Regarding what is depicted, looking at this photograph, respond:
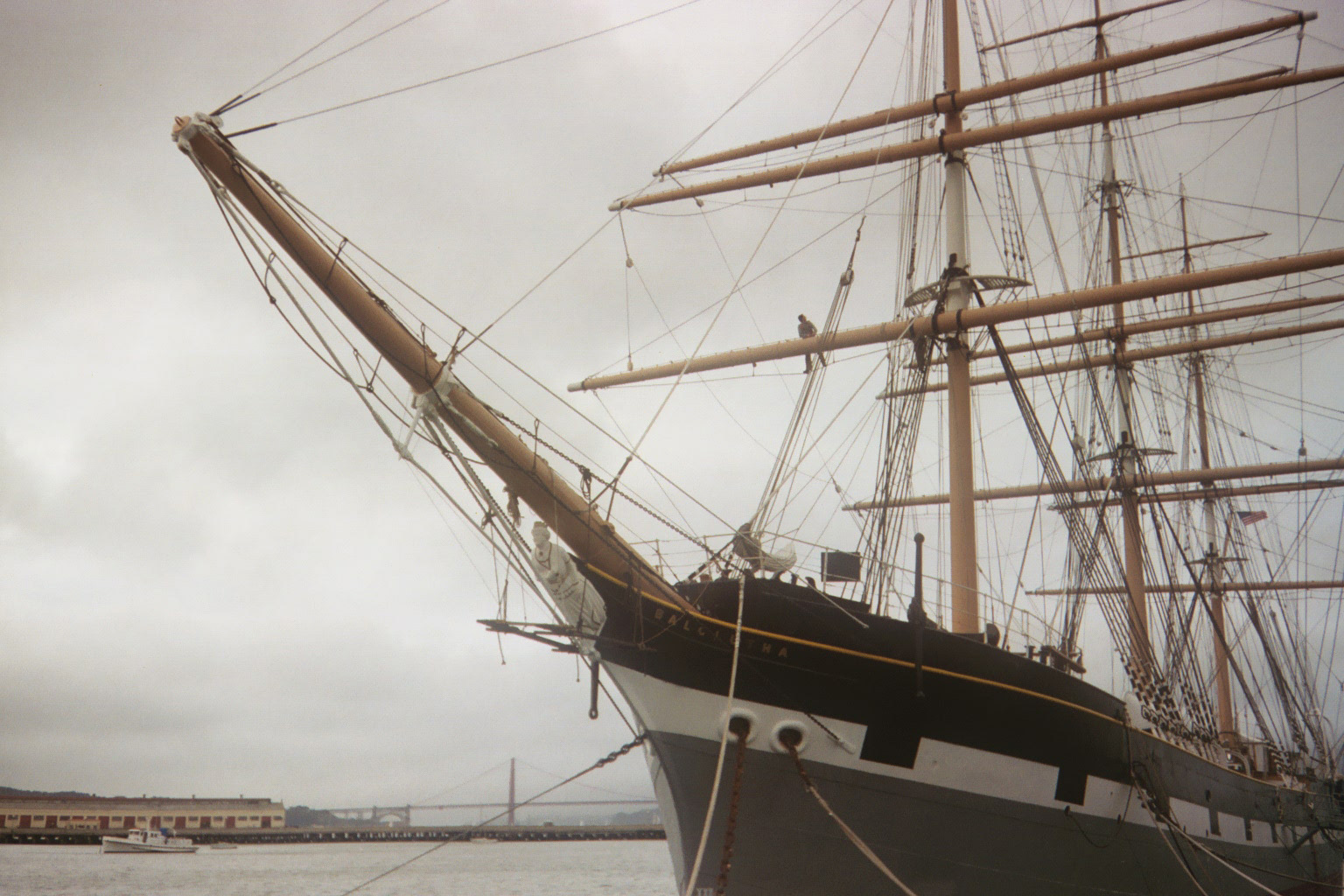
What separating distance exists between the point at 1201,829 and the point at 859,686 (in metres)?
10.2

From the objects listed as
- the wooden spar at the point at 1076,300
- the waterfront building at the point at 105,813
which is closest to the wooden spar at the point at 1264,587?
the wooden spar at the point at 1076,300

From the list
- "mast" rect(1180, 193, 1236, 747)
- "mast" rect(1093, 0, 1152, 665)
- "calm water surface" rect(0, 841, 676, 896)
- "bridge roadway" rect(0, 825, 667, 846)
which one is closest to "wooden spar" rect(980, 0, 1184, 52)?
"mast" rect(1093, 0, 1152, 665)

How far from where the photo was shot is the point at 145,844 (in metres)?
65.6

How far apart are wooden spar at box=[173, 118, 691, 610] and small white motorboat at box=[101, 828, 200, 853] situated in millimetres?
65853

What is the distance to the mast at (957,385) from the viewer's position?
17031mm

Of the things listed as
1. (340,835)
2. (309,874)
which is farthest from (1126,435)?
(340,835)

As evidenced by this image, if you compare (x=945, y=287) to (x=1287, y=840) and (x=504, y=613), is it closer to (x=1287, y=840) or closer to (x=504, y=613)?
(x=504, y=613)

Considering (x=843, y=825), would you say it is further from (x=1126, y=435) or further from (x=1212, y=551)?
(x=1212, y=551)

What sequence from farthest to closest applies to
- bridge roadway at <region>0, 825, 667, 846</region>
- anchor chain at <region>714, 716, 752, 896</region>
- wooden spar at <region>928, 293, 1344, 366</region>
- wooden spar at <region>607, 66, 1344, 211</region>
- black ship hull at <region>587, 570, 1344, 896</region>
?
1. bridge roadway at <region>0, 825, 667, 846</region>
2. wooden spar at <region>928, 293, 1344, 366</region>
3. wooden spar at <region>607, 66, 1344, 211</region>
4. black ship hull at <region>587, 570, 1344, 896</region>
5. anchor chain at <region>714, 716, 752, 896</region>

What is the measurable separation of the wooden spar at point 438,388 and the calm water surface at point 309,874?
95.8 ft

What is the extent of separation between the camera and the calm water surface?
126 feet

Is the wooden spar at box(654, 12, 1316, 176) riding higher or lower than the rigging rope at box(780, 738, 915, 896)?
higher

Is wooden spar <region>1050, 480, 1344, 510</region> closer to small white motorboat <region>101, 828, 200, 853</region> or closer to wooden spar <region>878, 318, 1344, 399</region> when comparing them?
wooden spar <region>878, 318, 1344, 399</region>

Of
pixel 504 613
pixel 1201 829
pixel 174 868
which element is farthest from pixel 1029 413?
pixel 174 868
